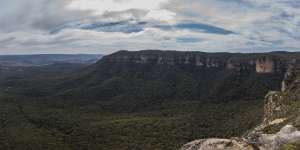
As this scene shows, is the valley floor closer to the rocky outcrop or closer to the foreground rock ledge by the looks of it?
the foreground rock ledge

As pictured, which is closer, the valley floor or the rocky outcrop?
the rocky outcrop

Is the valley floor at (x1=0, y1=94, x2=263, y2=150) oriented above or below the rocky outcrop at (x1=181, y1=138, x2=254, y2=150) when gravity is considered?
below

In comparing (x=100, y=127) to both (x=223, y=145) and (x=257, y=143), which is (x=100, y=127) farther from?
(x=223, y=145)

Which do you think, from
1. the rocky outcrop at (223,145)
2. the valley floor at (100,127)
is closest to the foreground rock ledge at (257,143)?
the rocky outcrop at (223,145)

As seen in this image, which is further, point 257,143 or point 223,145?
point 257,143

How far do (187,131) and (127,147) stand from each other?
3004 cm

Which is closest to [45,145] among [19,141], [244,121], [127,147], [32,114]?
[19,141]

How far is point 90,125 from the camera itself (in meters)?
138

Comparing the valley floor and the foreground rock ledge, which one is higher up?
the foreground rock ledge

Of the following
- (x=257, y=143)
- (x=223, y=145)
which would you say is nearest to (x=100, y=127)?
(x=257, y=143)

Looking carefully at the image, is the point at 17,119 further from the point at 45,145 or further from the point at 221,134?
the point at 221,134

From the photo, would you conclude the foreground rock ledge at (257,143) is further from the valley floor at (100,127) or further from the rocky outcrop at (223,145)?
the valley floor at (100,127)

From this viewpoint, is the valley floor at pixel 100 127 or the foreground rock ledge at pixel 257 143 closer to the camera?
the foreground rock ledge at pixel 257 143

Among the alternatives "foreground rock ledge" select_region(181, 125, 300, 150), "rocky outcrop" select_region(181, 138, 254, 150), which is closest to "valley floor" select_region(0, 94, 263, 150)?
"foreground rock ledge" select_region(181, 125, 300, 150)
